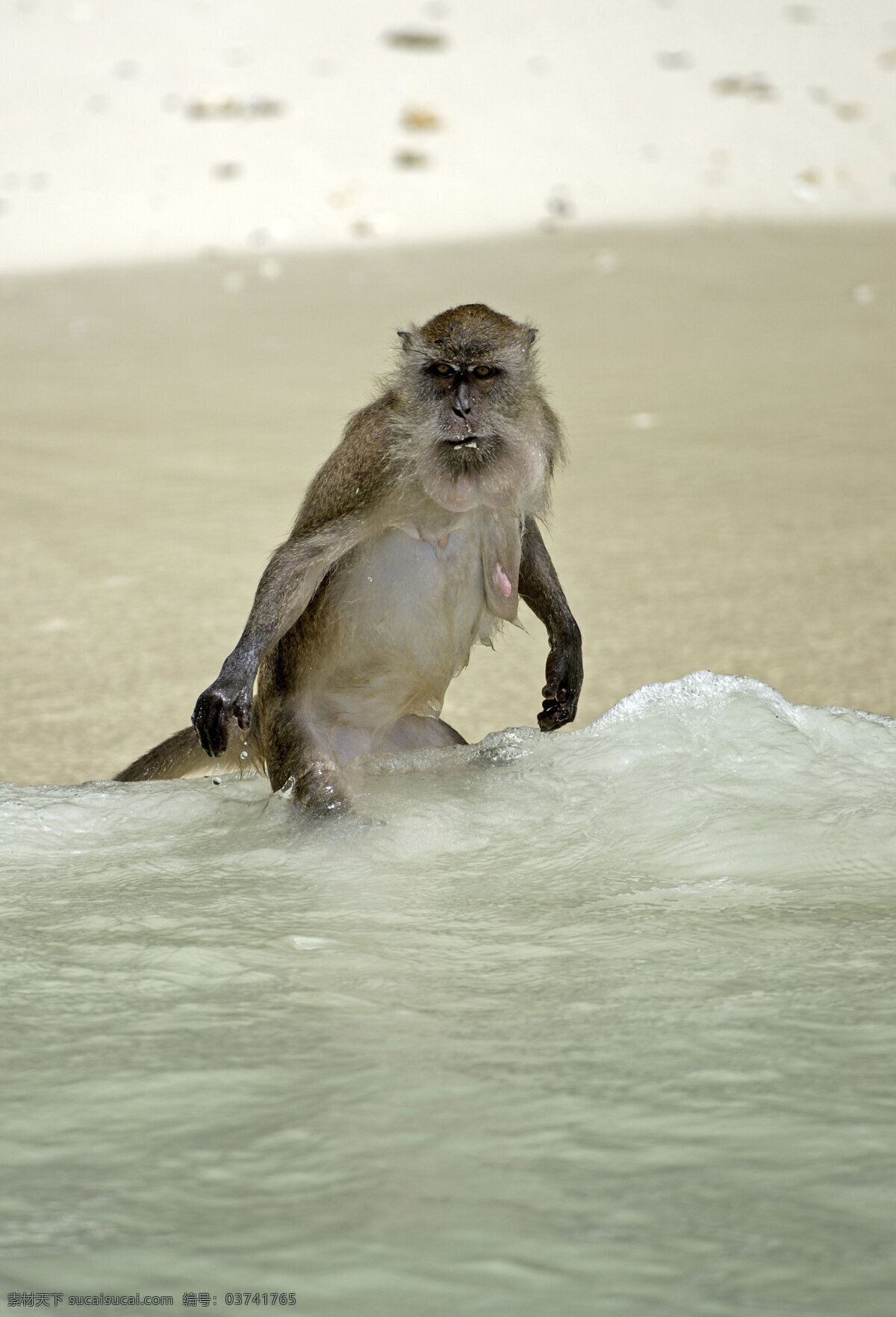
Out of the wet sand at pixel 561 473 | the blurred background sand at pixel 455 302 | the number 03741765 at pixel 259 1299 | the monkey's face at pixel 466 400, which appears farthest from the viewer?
the blurred background sand at pixel 455 302

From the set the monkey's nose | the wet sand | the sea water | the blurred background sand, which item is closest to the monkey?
the monkey's nose

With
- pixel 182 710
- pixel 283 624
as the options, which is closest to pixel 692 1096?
pixel 283 624

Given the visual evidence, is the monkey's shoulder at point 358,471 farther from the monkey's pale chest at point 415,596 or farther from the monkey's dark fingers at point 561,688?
the monkey's dark fingers at point 561,688

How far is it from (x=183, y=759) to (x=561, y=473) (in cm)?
305

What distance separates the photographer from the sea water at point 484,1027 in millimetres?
1800

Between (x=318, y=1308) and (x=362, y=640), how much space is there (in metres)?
1.85

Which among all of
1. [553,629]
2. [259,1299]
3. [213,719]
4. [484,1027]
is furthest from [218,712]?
[259,1299]

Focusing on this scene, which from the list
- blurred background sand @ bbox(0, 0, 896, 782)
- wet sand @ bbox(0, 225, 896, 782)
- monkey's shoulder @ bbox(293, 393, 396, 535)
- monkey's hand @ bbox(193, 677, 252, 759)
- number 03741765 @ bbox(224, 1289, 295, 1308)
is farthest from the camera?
blurred background sand @ bbox(0, 0, 896, 782)

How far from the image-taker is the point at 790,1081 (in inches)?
84.4

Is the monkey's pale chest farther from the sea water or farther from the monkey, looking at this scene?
the sea water

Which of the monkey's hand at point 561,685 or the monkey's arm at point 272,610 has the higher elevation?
Result: the monkey's arm at point 272,610

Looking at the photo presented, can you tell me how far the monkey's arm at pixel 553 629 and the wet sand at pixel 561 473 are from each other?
38 cm

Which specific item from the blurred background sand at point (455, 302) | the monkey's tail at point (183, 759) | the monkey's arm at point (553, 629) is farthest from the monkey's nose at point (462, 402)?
the blurred background sand at point (455, 302)

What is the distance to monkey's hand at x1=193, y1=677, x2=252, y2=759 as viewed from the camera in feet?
10.2
